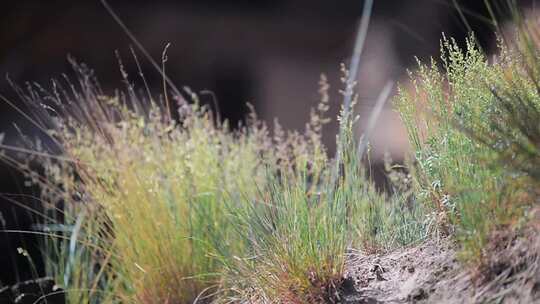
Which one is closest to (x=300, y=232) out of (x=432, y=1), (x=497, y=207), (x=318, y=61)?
(x=497, y=207)

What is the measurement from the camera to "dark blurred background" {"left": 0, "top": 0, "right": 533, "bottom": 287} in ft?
21.6

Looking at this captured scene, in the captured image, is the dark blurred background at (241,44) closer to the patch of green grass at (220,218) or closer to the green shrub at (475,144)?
the patch of green grass at (220,218)

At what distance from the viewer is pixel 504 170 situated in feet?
6.23

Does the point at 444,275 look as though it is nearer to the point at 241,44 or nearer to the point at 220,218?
the point at 220,218

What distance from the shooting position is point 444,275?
2.06 meters

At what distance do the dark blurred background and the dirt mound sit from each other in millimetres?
4204

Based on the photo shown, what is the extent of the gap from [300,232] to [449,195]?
16.9 inches

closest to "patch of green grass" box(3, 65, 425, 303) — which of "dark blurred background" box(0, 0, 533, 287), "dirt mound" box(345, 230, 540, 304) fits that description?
"dirt mound" box(345, 230, 540, 304)

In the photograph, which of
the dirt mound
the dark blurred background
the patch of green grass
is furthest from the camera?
the dark blurred background

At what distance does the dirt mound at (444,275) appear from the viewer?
6.01 ft

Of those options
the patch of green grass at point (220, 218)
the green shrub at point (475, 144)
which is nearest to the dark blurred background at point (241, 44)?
the patch of green grass at point (220, 218)

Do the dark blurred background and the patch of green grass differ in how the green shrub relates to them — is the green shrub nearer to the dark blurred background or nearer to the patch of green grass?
A: the patch of green grass

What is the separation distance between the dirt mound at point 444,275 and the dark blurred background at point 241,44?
166 inches

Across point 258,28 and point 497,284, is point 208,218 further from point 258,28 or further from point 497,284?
point 258,28
